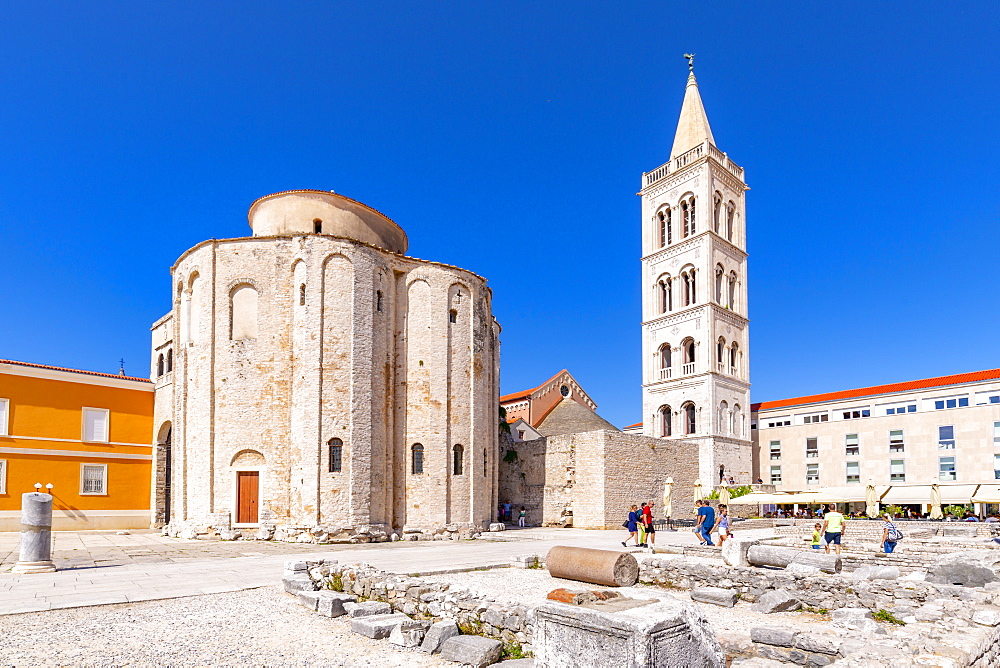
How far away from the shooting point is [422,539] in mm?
27531

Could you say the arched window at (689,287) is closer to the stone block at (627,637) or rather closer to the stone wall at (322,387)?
the stone wall at (322,387)

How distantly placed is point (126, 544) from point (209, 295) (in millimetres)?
9486

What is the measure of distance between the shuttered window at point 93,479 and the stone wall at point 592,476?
62.8ft

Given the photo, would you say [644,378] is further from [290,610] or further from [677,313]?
[290,610]

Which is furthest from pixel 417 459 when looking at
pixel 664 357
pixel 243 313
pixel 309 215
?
pixel 664 357

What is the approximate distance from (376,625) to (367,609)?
2.94 ft

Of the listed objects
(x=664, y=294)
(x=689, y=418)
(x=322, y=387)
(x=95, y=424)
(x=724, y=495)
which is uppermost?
(x=664, y=294)

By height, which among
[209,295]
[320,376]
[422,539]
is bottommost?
[422,539]

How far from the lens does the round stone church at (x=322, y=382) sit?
1028 inches

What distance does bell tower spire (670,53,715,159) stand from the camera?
49656 mm

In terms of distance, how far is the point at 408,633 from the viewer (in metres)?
9.25

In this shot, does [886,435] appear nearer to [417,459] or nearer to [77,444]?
[417,459]

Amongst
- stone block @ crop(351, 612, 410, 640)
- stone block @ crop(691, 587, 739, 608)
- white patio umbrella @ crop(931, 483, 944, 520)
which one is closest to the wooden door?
stone block @ crop(351, 612, 410, 640)

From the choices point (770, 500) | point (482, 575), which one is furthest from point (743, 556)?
point (770, 500)
